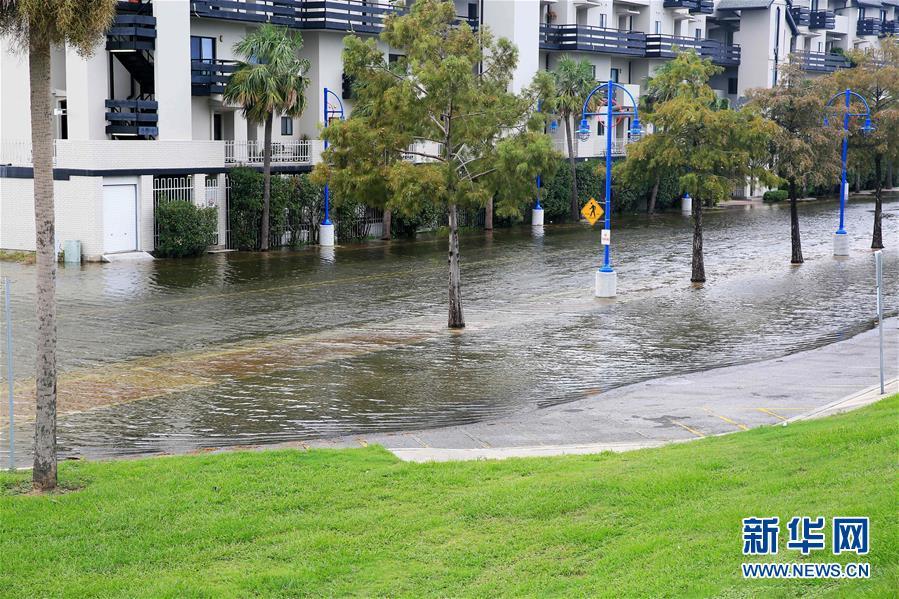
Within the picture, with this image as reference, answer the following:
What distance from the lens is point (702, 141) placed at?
34156 millimetres

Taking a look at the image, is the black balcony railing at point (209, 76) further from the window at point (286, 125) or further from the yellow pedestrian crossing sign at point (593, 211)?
the yellow pedestrian crossing sign at point (593, 211)

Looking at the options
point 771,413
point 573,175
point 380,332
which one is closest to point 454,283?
point 380,332

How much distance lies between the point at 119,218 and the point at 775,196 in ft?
156

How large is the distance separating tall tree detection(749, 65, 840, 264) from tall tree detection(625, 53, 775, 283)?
4147 mm

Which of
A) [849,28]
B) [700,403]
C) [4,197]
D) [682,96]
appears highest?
[849,28]

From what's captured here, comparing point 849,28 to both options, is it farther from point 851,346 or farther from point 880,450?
point 880,450

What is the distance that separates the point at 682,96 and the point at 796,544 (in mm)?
26872

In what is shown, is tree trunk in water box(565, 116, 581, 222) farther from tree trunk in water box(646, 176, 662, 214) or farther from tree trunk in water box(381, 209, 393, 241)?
tree trunk in water box(381, 209, 393, 241)

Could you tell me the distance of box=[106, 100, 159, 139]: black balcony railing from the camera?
39812mm

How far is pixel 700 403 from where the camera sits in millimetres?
18125

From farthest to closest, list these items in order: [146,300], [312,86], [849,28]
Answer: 1. [849,28]
2. [312,86]
3. [146,300]

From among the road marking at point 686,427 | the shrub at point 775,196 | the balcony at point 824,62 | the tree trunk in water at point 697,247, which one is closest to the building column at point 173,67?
the tree trunk in water at point 697,247

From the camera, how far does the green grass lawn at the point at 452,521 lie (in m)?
8.70

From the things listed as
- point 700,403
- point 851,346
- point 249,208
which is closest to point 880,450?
point 700,403
